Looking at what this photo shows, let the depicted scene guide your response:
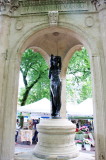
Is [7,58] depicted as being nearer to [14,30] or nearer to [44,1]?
[14,30]

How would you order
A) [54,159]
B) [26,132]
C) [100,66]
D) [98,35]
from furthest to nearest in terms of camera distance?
[26,132] < [98,35] < [100,66] < [54,159]

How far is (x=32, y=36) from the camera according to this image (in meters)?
7.09

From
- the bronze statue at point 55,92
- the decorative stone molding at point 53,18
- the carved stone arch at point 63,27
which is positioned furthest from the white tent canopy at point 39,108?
the decorative stone molding at point 53,18

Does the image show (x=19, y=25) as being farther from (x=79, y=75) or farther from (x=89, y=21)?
(x=79, y=75)

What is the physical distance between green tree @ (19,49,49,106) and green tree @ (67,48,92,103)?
333cm

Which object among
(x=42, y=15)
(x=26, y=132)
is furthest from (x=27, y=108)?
(x=42, y=15)

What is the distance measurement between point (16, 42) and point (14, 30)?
675 millimetres

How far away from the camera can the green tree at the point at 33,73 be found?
1648 centimetres

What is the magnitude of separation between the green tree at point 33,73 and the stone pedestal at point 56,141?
37.0 feet

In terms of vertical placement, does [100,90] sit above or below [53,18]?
below

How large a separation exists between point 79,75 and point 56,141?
549 inches

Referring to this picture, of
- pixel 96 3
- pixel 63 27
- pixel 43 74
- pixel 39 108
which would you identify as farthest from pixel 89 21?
pixel 43 74

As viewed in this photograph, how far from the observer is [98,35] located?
6625 millimetres

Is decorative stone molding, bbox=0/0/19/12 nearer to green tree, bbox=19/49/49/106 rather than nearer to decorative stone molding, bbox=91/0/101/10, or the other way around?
decorative stone molding, bbox=91/0/101/10
